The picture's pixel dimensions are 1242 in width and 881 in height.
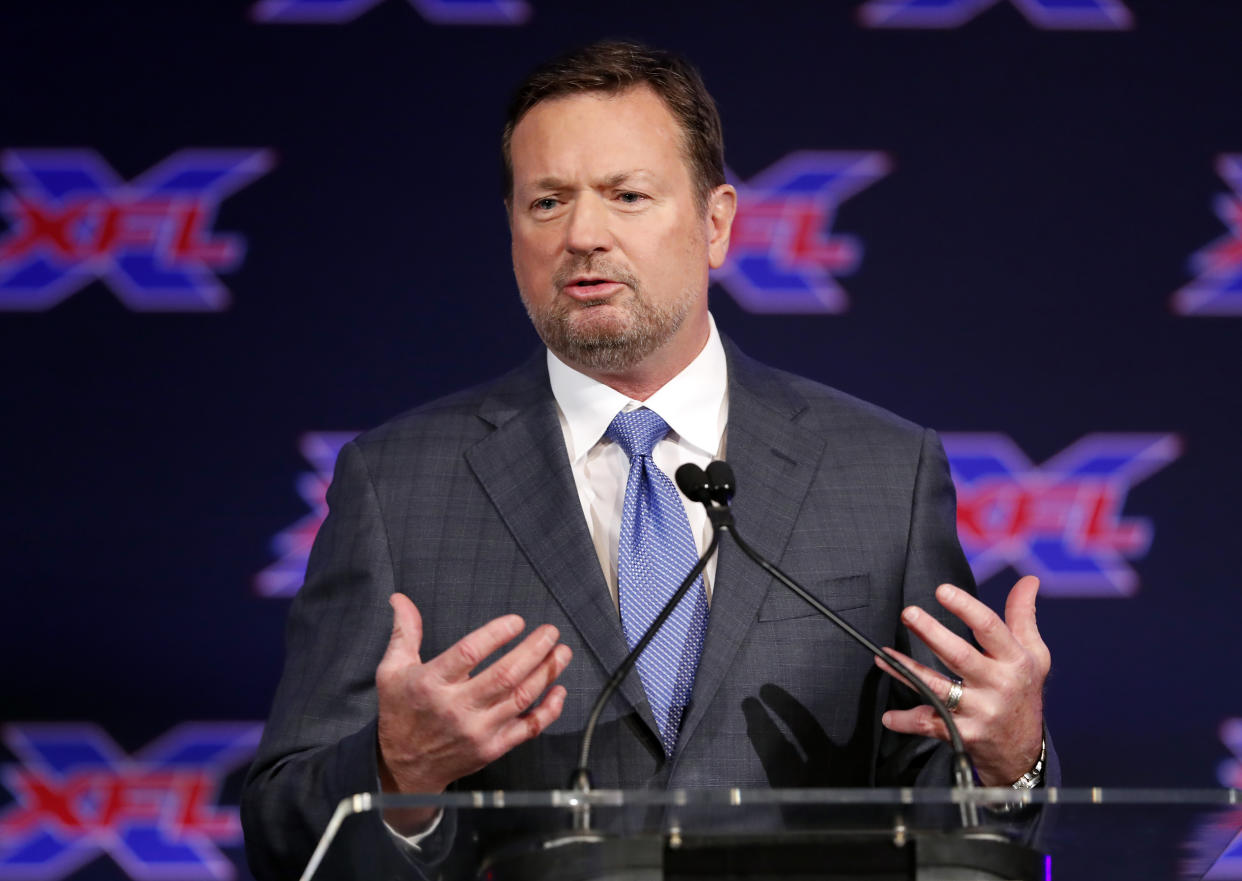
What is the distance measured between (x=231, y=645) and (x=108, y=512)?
0.37 m

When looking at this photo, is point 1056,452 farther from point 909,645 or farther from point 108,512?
point 108,512

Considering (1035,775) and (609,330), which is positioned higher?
(609,330)

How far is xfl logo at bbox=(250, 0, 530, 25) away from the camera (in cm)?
310

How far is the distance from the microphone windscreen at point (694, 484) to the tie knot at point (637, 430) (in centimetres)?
39

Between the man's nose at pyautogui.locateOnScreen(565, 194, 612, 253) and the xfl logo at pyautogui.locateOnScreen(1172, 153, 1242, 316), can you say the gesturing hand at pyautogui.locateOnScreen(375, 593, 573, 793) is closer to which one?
the man's nose at pyautogui.locateOnScreen(565, 194, 612, 253)

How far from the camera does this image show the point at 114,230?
3.07 m

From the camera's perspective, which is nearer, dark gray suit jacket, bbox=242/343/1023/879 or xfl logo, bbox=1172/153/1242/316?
dark gray suit jacket, bbox=242/343/1023/879

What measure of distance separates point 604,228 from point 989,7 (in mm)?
1445

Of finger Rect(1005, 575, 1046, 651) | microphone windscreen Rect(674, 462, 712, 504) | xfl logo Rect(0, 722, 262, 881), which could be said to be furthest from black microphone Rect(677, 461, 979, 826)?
xfl logo Rect(0, 722, 262, 881)

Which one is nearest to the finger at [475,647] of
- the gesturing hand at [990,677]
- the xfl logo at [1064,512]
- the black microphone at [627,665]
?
the black microphone at [627,665]

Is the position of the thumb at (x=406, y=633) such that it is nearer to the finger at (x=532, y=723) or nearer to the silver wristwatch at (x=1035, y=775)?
the finger at (x=532, y=723)

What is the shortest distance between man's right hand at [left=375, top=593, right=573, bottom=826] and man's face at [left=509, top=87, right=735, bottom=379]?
0.60 meters

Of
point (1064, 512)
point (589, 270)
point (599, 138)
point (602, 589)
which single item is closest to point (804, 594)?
point (602, 589)

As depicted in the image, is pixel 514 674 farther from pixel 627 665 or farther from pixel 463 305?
pixel 463 305
